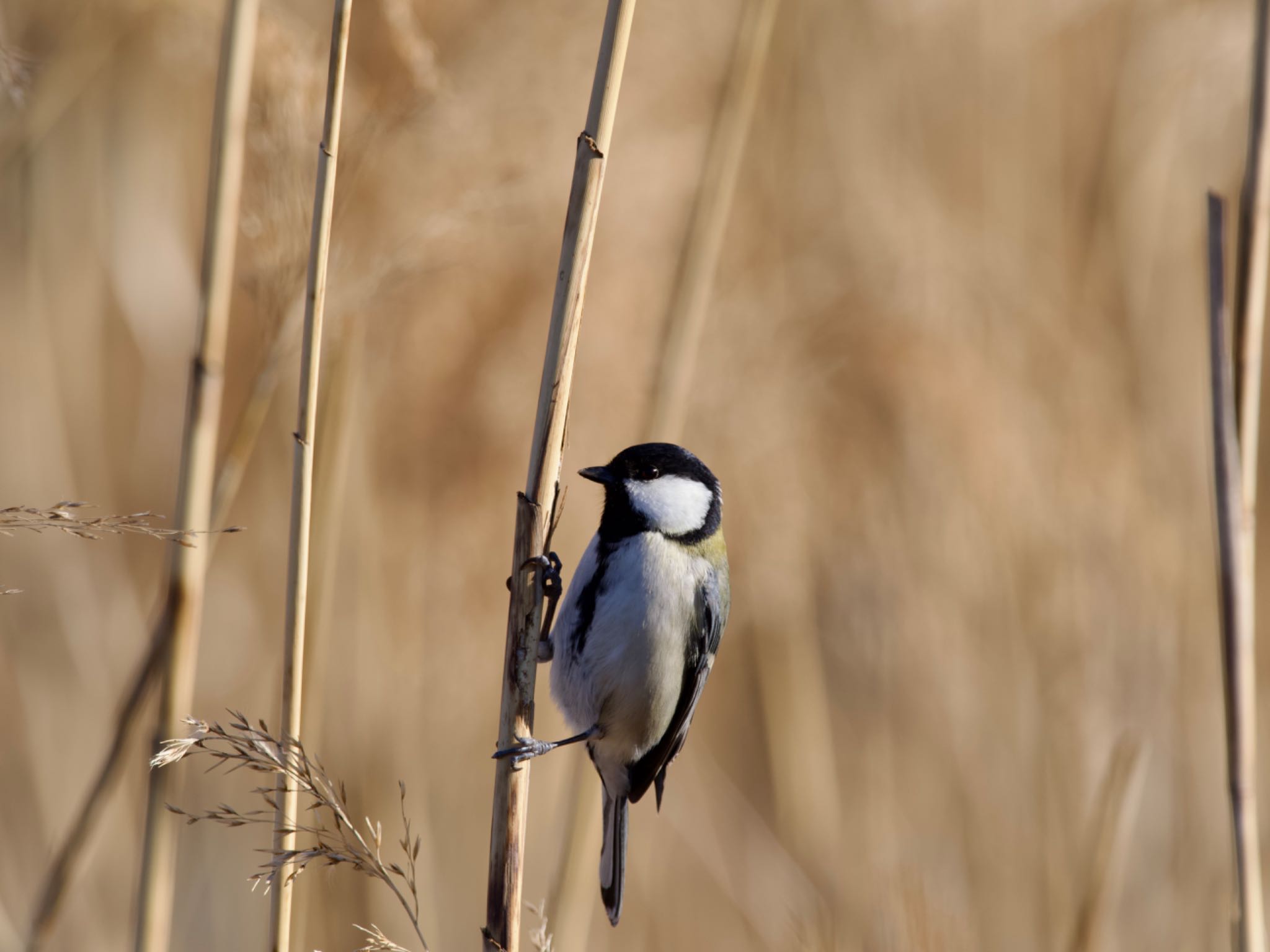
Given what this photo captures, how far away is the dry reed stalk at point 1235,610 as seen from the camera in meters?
1.50

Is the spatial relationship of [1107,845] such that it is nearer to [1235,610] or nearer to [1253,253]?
[1235,610]

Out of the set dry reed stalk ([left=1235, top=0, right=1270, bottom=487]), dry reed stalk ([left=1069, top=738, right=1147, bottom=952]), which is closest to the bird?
dry reed stalk ([left=1069, top=738, right=1147, bottom=952])

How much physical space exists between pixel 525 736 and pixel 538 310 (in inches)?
66.2

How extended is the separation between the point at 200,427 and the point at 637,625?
86 cm

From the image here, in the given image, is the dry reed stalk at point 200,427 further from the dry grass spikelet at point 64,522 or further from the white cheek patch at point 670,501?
the white cheek patch at point 670,501

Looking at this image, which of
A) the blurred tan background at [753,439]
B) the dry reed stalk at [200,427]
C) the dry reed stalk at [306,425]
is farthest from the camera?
the blurred tan background at [753,439]

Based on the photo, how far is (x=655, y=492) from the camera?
1980 millimetres

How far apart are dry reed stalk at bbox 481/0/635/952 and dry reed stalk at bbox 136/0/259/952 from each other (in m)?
0.46

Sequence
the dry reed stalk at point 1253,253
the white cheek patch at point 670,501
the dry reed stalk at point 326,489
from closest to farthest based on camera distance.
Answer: the dry reed stalk at point 1253,253
the dry reed stalk at point 326,489
the white cheek patch at point 670,501

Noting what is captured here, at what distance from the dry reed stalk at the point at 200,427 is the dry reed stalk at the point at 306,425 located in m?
0.22

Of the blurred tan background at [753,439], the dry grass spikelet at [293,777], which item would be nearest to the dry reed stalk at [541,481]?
the dry grass spikelet at [293,777]

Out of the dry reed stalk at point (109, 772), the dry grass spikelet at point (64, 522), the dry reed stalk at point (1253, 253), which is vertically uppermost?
the dry reed stalk at point (1253, 253)

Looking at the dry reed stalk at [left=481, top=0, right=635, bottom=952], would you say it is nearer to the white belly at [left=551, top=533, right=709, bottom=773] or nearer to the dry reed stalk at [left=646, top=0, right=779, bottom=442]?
the white belly at [left=551, top=533, right=709, bottom=773]

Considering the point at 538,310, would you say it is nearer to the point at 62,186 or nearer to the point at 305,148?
the point at 305,148
